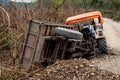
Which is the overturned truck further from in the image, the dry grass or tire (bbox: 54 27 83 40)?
the dry grass

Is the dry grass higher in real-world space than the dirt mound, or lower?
higher

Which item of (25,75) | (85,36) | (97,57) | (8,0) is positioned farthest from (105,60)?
(25,75)

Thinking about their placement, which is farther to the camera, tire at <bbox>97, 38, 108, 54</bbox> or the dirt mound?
tire at <bbox>97, 38, 108, 54</bbox>

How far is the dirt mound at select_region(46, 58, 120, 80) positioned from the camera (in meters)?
7.46

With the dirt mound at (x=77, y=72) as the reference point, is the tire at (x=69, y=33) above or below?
above

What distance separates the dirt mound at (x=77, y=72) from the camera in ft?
24.5

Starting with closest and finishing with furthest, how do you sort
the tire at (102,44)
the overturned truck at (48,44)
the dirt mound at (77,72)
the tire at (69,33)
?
the dirt mound at (77,72) → the tire at (69,33) → the overturned truck at (48,44) → the tire at (102,44)

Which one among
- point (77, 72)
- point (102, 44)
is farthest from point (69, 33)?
point (102, 44)

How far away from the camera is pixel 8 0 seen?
9.94 metres

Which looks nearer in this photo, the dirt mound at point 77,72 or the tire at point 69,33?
the dirt mound at point 77,72

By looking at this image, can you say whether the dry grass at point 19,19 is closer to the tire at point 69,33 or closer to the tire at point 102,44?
the tire at point 69,33

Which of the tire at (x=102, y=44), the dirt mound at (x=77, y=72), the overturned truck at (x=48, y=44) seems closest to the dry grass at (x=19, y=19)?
the overturned truck at (x=48, y=44)

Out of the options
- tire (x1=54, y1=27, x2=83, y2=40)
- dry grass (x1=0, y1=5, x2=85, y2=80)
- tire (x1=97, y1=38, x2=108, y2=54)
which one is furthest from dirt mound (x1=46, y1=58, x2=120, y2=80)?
tire (x1=97, y1=38, x2=108, y2=54)

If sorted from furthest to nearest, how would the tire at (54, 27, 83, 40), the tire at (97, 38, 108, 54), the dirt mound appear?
the tire at (97, 38, 108, 54)
the tire at (54, 27, 83, 40)
the dirt mound
